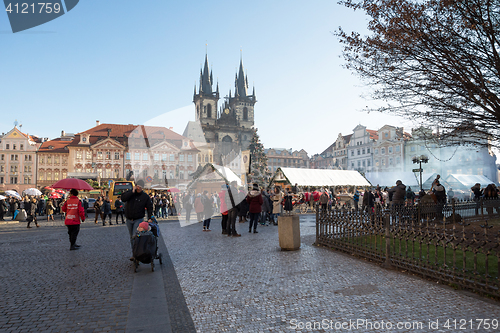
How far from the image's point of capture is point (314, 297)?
16.4 ft

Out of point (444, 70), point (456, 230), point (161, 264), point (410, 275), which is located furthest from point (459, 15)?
point (161, 264)

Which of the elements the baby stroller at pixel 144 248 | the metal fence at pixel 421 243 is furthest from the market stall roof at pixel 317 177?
A: the baby stroller at pixel 144 248

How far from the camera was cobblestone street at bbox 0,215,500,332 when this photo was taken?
4.11 m

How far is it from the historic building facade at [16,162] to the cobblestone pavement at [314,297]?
247 feet

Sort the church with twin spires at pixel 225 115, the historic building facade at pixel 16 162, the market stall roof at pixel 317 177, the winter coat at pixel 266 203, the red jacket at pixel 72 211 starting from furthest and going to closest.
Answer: the church with twin spires at pixel 225 115 < the historic building facade at pixel 16 162 < the market stall roof at pixel 317 177 < the winter coat at pixel 266 203 < the red jacket at pixel 72 211

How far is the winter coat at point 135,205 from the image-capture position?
7.90 meters

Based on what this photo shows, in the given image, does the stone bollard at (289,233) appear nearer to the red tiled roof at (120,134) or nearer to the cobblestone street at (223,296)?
the cobblestone street at (223,296)

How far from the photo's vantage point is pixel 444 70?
724cm

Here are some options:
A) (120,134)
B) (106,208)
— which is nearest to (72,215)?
(106,208)

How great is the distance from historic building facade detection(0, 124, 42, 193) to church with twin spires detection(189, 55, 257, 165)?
4305 centimetres

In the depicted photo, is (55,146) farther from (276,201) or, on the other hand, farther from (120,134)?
(276,201)

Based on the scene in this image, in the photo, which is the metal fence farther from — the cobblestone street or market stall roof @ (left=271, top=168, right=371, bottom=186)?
market stall roof @ (left=271, top=168, right=371, bottom=186)

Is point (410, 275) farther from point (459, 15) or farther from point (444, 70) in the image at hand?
point (459, 15)

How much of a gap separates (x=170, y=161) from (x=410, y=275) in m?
69.8
